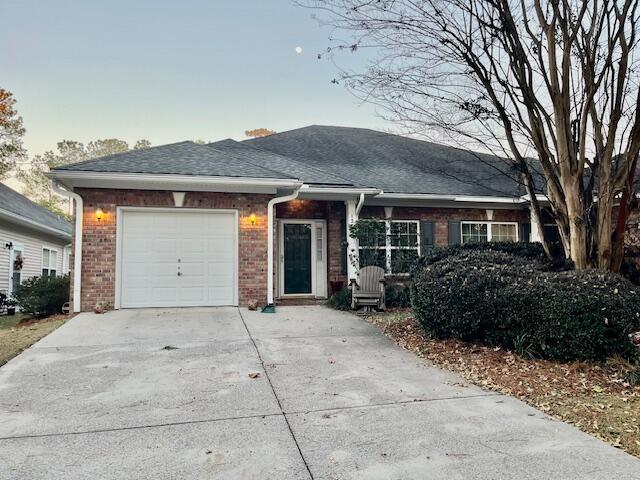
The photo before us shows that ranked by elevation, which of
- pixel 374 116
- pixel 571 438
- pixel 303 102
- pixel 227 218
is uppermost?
pixel 303 102

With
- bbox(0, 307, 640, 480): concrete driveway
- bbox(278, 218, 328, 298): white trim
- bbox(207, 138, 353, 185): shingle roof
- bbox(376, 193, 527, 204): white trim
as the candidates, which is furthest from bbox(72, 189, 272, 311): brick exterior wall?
bbox(376, 193, 527, 204): white trim

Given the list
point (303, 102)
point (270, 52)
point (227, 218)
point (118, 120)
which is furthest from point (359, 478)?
point (118, 120)

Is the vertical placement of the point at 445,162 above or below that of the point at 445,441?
above

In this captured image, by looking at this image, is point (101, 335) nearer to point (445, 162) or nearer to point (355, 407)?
point (355, 407)

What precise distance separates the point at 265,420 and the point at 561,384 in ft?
9.56

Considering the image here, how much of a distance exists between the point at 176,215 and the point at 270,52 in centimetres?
517

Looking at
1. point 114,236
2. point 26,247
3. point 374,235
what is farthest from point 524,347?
point 26,247

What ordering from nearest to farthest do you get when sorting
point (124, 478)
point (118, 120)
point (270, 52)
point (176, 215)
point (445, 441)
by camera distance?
point (124, 478), point (445, 441), point (176, 215), point (270, 52), point (118, 120)

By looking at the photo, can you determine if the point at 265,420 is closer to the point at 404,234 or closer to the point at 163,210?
the point at 163,210

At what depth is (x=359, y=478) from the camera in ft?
7.79

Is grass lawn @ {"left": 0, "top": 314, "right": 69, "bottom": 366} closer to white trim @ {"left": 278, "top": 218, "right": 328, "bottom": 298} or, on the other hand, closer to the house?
the house

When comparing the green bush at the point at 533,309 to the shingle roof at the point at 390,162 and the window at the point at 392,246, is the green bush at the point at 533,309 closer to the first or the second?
the window at the point at 392,246

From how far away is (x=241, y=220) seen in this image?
8.68 metres

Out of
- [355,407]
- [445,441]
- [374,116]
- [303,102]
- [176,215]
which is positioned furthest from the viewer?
[303,102]
